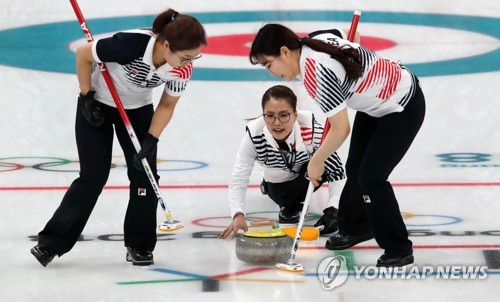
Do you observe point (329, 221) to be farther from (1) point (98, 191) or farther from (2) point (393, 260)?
(1) point (98, 191)

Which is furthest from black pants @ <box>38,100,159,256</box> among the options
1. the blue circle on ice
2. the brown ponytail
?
the blue circle on ice

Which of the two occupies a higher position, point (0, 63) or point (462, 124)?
point (0, 63)

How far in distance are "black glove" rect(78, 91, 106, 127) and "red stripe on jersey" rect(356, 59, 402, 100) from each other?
0.98 meters

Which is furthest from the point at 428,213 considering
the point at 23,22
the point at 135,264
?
the point at 23,22

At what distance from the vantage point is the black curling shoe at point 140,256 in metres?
3.93

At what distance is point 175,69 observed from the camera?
381 centimetres

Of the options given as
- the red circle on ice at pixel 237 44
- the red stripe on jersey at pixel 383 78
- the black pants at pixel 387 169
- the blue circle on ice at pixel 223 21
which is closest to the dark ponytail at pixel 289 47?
the red stripe on jersey at pixel 383 78

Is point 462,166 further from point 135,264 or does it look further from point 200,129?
point 135,264

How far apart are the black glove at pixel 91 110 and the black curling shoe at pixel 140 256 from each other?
0.50m

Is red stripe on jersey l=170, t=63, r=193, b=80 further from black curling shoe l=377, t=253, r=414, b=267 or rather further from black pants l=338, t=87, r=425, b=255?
black curling shoe l=377, t=253, r=414, b=267

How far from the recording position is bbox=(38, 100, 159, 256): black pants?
3945 mm

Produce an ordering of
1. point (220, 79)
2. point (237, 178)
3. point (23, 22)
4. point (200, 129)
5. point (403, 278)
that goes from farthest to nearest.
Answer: point (23, 22)
point (220, 79)
point (200, 129)
point (237, 178)
point (403, 278)

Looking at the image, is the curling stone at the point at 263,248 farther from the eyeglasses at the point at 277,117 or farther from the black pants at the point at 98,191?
the eyeglasses at the point at 277,117

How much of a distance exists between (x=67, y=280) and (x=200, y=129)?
247 centimetres
